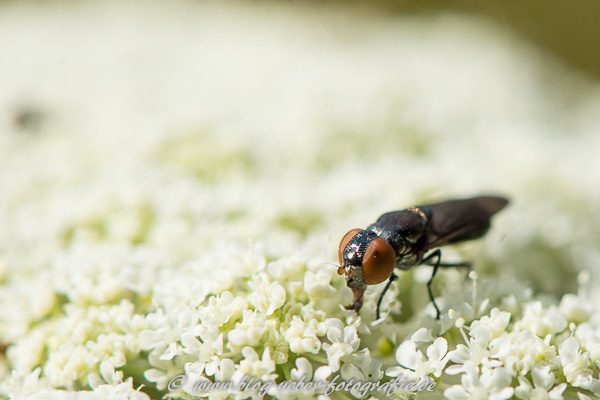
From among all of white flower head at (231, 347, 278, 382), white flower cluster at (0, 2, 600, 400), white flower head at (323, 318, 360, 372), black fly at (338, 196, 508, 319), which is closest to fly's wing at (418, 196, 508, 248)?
black fly at (338, 196, 508, 319)

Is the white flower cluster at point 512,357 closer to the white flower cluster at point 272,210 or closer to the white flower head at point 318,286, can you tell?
the white flower cluster at point 272,210

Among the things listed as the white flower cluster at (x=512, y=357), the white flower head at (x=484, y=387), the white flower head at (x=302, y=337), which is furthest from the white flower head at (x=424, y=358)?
the white flower head at (x=302, y=337)

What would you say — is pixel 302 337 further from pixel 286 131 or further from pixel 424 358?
pixel 286 131

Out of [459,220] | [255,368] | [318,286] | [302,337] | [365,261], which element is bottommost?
[255,368]

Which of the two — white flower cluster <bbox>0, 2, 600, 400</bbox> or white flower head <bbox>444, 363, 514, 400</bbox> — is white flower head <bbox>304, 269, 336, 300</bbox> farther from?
white flower head <bbox>444, 363, 514, 400</bbox>

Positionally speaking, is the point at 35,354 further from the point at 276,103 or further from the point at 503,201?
the point at 276,103

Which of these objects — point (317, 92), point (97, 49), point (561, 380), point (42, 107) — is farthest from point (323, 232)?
point (97, 49)

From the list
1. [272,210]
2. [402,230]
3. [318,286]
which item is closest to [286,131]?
[272,210]
